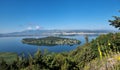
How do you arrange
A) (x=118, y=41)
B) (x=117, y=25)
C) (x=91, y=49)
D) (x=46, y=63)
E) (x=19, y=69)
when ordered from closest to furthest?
(x=19, y=69)
(x=46, y=63)
(x=118, y=41)
(x=91, y=49)
(x=117, y=25)

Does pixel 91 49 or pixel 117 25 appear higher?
pixel 117 25

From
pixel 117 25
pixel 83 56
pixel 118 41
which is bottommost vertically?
pixel 83 56

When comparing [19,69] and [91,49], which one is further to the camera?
[91,49]

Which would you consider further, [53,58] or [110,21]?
[110,21]

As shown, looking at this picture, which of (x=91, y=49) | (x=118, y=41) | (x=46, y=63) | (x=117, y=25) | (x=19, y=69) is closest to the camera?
(x=19, y=69)

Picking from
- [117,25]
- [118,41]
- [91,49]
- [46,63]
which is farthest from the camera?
[117,25]

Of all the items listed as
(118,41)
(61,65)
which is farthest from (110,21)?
(61,65)

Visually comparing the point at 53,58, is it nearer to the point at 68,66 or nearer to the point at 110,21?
the point at 68,66

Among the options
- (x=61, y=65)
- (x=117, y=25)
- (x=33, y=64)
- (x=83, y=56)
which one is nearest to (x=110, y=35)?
(x=117, y=25)

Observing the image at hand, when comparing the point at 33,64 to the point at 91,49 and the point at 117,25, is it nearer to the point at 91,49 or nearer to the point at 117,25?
the point at 91,49
